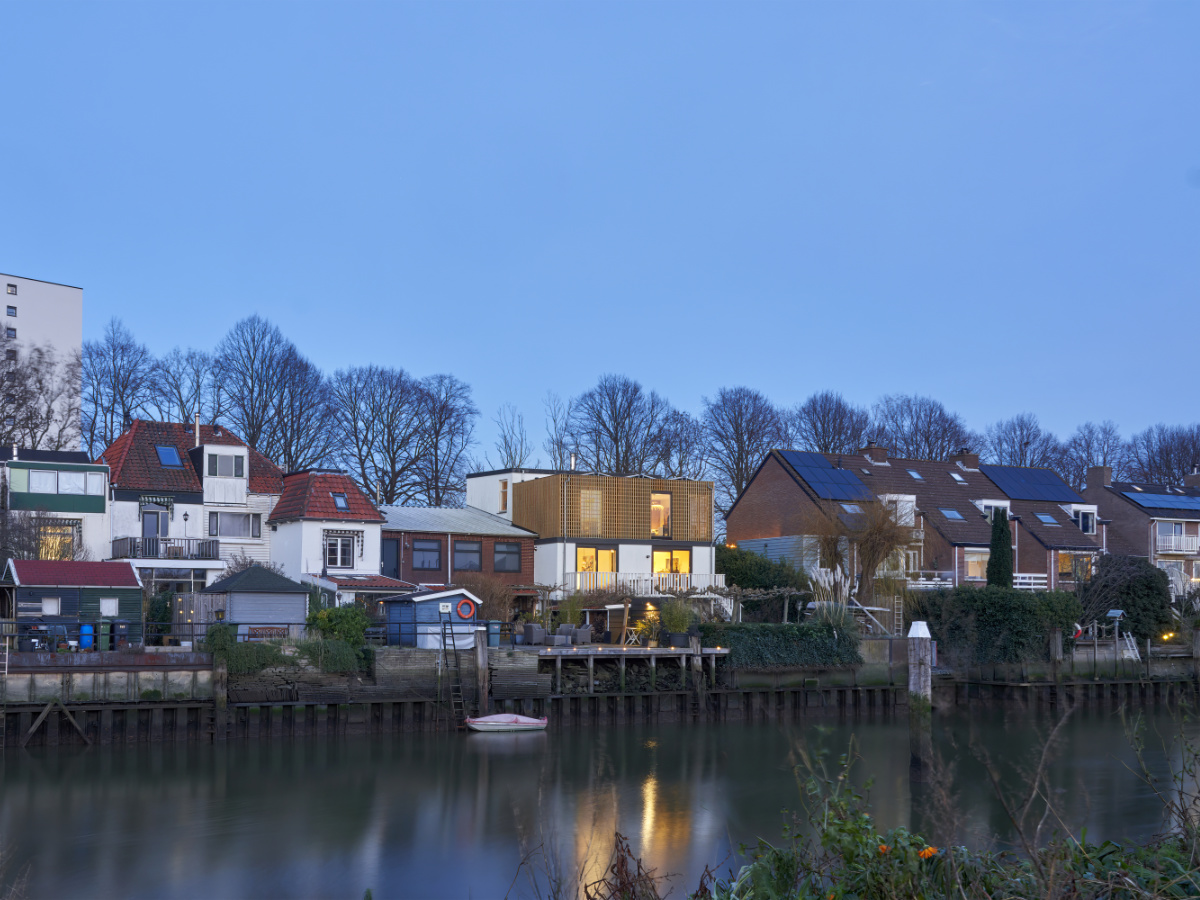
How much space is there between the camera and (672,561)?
48.1 m

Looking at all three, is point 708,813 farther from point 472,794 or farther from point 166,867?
point 166,867

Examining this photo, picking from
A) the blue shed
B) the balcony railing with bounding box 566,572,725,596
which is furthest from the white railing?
the blue shed

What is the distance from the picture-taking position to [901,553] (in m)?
44.8

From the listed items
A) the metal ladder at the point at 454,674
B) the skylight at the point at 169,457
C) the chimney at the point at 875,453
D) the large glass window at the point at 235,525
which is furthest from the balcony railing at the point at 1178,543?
the skylight at the point at 169,457

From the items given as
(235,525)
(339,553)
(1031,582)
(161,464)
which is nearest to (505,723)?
(339,553)

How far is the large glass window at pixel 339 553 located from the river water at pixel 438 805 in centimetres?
1279

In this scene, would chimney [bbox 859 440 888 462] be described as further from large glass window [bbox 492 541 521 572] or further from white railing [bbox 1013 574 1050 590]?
large glass window [bbox 492 541 521 572]

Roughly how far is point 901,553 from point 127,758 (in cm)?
2909

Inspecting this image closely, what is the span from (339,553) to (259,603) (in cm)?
915

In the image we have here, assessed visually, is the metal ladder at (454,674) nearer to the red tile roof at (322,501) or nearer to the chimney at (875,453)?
the red tile roof at (322,501)

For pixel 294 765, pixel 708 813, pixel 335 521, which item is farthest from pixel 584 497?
pixel 708 813

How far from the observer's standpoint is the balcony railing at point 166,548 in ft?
137

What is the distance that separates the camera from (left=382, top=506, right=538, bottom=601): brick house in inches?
1784

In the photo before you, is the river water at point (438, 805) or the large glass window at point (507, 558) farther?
the large glass window at point (507, 558)
